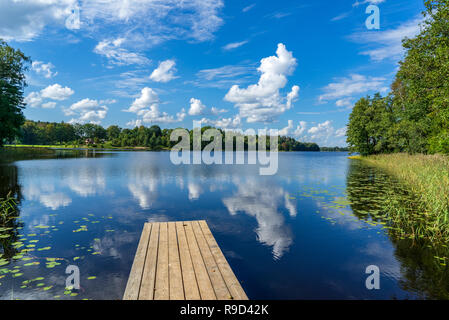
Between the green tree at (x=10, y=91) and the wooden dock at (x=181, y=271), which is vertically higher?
the green tree at (x=10, y=91)

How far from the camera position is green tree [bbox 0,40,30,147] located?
3909 centimetres

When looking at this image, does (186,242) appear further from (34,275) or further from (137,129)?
(137,129)

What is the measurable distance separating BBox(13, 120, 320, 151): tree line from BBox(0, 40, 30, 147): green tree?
92.0m

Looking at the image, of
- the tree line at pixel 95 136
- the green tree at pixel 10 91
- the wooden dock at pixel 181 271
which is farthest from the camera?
the tree line at pixel 95 136

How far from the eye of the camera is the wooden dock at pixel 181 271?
4234 mm

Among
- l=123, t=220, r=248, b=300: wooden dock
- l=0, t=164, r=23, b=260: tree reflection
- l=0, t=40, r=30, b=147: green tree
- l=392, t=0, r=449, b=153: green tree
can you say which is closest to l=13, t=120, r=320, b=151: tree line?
l=0, t=40, r=30, b=147: green tree

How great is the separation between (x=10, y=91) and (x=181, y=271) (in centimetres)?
5227

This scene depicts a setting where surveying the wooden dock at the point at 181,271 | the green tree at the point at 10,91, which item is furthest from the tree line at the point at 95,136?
the wooden dock at the point at 181,271

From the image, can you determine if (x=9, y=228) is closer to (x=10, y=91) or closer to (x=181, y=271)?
(x=181, y=271)

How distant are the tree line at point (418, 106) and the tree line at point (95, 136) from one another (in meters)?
97.3

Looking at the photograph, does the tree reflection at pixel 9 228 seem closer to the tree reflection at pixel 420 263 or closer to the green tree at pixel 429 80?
the tree reflection at pixel 420 263

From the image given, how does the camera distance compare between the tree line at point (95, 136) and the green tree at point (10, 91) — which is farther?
the tree line at point (95, 136)

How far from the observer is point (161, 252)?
6.04 m

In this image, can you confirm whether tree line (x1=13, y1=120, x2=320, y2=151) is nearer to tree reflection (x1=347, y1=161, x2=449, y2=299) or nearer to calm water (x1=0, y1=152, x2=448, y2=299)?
calm water (x1=0, y1=152, x2=448, y2=299)
